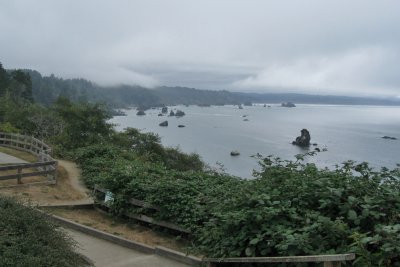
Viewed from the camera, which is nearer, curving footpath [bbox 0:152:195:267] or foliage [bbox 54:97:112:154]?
curving footpath [bbox 0:152:195:267]

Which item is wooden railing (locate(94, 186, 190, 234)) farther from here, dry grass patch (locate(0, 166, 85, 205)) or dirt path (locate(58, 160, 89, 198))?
dirt path (locate(58, 160, 89, 198))

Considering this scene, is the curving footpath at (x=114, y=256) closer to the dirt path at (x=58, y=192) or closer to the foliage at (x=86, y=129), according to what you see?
the dirt path at (x=58, y=192)

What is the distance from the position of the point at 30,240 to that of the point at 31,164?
973cm

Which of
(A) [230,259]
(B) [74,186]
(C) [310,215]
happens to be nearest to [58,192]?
(B) [74,186]

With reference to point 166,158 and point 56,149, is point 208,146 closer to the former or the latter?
point 166,158

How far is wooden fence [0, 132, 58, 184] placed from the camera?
14376 mm

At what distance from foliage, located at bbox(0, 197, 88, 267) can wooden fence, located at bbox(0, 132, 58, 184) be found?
8365 millimetres

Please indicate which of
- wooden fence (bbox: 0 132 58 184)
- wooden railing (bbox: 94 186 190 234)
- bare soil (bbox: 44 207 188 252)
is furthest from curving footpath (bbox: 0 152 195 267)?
wooden fence (bbox: 0 132 58 184)

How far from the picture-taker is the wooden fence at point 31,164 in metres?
14.4

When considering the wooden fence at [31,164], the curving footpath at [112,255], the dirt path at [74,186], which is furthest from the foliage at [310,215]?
the wooden fence at [31,164]

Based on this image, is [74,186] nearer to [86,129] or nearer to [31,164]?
[31,164]

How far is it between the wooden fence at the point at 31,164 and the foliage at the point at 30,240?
27.4 ft

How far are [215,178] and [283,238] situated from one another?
6.07 meters

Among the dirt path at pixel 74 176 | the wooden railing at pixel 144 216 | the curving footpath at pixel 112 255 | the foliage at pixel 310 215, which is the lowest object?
the dirt path at pixel 74 176
